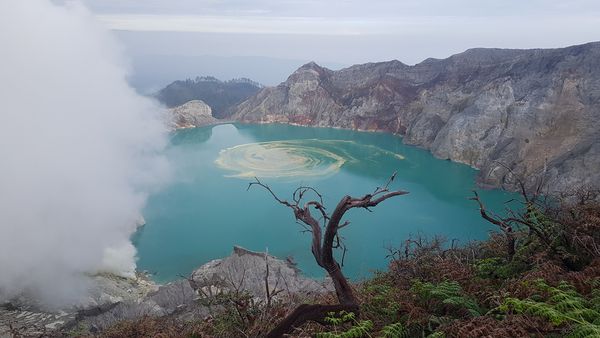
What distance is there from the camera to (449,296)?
3.42 m

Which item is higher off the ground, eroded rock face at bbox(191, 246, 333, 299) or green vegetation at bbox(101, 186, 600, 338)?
green vegetation at bbox(101, 186, 600, 338)

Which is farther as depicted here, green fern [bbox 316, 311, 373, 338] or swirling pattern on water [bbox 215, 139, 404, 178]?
swirling pattern on water [bbox 215, 139, 404, 178]

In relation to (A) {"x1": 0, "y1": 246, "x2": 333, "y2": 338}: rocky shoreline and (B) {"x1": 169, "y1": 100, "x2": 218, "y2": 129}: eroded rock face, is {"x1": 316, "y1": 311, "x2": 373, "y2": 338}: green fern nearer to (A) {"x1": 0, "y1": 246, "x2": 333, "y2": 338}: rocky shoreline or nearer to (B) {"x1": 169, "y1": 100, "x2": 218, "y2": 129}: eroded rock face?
(A) {"x1": 0, "y1": 246, "x2": 333, "y2": 338}: rocky shoreline

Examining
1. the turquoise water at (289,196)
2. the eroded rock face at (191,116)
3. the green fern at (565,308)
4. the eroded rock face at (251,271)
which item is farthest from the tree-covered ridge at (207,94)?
the green fern at (565,308)

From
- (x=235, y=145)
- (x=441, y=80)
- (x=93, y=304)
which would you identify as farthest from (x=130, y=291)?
(x=441, y=80)

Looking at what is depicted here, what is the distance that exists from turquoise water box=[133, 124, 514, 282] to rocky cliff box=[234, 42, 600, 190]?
123 inches

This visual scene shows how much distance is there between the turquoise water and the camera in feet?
68.9

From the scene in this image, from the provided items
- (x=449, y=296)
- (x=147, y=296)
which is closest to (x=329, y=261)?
(x=449, y=296)

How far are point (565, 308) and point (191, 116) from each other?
6394 cm

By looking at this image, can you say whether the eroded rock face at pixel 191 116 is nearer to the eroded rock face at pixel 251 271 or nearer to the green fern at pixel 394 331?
the eroded rock face at pixel 251 271

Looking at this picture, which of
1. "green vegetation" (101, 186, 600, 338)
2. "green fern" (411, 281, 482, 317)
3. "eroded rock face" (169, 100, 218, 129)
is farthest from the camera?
"eroded rock face" (169, 100, 218, 129)

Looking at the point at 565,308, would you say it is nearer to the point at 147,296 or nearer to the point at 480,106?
the point at 147,296

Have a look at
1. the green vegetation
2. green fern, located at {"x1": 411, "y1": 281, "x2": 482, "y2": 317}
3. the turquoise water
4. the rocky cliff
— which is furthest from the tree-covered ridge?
green fern, located at {"x1": 411, "y1": 281, "x2": 482, "y2": 317}

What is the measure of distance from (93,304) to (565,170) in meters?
28.7
